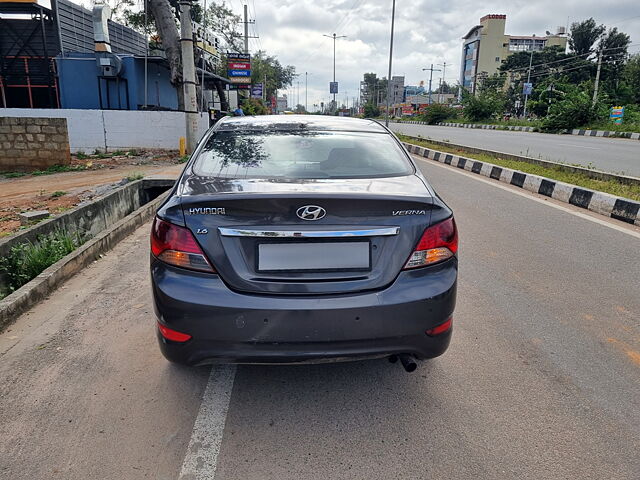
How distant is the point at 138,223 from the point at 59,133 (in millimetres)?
7012

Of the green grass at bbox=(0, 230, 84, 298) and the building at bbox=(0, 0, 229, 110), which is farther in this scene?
the building at bbox=(0, 0, 229, 110)

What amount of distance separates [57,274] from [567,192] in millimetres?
7307

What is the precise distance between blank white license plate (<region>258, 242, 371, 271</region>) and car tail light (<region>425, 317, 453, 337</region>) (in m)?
0.44

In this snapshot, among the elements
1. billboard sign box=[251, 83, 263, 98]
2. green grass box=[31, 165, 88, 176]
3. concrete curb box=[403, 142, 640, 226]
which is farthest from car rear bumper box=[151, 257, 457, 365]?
billboard sign box=[251, 83, 263, 98]

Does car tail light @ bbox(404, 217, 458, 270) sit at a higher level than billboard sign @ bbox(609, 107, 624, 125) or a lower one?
lower

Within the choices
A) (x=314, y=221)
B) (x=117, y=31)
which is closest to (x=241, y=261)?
(x=314, y=221)

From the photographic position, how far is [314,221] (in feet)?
6.83

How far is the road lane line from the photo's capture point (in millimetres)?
1943

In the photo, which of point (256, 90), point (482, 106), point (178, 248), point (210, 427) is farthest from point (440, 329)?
point (256, 90)

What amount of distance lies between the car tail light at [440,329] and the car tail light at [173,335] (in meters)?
1.10

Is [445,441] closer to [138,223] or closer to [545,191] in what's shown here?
[138,223]

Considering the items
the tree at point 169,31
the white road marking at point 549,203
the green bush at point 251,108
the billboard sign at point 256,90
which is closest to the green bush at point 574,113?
the green bush at point 251,108

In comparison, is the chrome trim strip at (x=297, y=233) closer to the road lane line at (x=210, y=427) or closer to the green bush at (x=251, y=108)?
the road lane line at (x=210, y=427)

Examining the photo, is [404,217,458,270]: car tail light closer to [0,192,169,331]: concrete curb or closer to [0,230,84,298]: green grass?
[0,192,169,331]: concrete curb
